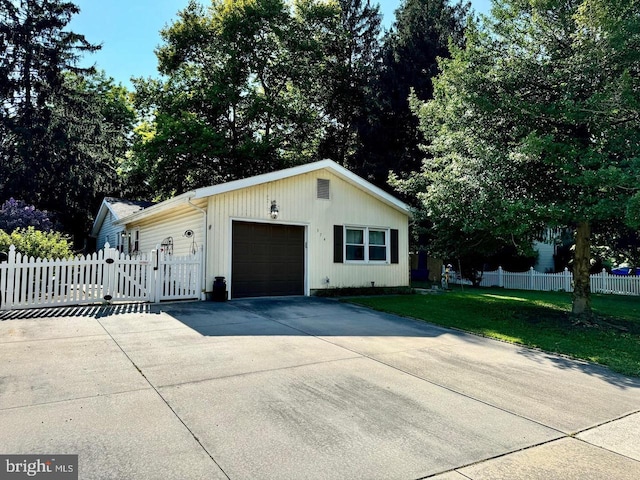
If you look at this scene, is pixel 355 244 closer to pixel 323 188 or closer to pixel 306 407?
pixel 323 188

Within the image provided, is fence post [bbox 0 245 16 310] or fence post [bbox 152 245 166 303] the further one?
fence post [bbox 152 245 166 303]

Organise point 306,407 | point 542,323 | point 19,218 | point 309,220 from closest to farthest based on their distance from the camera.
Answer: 1. point 306,407
2. point 542,323
3. point 309,220
4. point 19,218

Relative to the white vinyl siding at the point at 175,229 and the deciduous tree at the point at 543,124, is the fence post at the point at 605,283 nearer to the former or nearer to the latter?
the deciduous tree at the point at 543,124

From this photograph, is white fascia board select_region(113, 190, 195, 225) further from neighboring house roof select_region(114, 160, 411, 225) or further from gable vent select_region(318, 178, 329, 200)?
gable vent select_region(318, 178, 329, 200)

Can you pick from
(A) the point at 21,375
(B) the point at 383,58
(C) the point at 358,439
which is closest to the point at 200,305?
(A) the point at 21,375

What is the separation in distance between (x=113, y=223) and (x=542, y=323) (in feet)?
52.4

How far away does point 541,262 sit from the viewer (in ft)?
81.3

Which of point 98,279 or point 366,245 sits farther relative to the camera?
point 366,245

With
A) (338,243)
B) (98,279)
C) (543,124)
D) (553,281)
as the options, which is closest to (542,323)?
(543,124)

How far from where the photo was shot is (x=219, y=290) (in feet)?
33.8

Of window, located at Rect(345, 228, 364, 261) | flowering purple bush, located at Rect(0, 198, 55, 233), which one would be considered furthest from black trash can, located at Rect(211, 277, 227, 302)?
flowering purple bush, located at Rect(0, 198, 55, 233)

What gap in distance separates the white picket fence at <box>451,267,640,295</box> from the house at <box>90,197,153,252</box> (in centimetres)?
1611

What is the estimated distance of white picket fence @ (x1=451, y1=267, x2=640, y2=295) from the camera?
54.4 feet

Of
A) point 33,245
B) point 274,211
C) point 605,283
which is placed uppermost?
point 274,211
